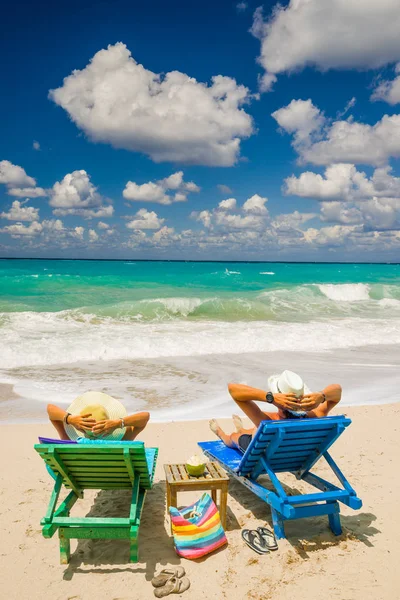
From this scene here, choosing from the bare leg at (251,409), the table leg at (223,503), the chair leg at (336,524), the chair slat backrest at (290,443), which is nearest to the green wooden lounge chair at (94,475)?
the table leg at (223,503)

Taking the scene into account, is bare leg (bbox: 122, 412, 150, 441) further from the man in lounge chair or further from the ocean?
the ocean

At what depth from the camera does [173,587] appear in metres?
3.44

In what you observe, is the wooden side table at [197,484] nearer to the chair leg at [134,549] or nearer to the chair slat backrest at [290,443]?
the chair slat backrest at [290,443]

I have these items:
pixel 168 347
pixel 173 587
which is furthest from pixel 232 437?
pixel 168 347

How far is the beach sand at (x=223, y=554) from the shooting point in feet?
11.3

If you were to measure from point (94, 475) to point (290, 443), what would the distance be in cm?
173

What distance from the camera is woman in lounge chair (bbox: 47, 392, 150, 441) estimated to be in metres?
4.12

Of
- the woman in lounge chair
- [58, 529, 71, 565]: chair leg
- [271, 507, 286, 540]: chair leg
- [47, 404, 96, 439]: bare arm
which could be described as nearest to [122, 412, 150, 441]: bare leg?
the woman in lounge chair

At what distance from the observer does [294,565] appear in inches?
147

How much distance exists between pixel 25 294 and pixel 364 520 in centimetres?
2983

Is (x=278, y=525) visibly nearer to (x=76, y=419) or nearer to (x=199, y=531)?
(x=199, y=531)

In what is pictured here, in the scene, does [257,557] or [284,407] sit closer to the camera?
[257,557]

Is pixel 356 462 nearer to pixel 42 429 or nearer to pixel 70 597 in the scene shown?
pixel 70 597

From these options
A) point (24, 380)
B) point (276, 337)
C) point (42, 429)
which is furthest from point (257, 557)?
point (276, 337)
